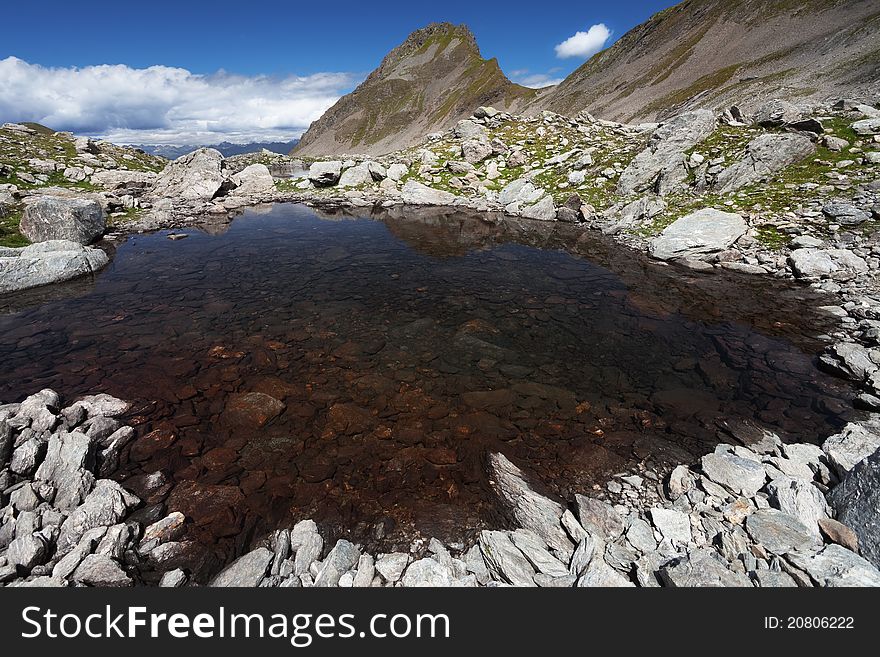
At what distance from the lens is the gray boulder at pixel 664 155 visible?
35.2 meters

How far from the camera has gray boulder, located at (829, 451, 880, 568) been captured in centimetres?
675

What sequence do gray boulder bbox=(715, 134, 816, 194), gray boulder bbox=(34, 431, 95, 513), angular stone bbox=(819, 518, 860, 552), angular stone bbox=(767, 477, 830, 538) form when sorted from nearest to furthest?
angular stone bbox=(819, 518, 860, 552) < angular stone bbox=(767, 477, 830, 538) < gray boulder bbox=(34, 431, 95, 513) < gray boulder bbox=(715, 134, 816, 194)

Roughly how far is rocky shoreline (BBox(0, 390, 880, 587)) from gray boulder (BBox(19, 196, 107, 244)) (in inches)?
1119

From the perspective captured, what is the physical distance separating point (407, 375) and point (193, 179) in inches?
2151

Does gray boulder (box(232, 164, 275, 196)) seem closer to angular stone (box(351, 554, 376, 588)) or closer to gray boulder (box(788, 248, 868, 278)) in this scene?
angular stone (box(351, 554, 376, 588))

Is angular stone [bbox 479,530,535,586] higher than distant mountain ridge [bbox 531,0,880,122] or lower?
lower

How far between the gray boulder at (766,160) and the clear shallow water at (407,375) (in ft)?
42.8

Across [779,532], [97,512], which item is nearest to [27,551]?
[97,512]

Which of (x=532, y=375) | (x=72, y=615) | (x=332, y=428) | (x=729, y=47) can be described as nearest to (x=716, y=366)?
(x=532, y=375)

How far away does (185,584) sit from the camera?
748 cm

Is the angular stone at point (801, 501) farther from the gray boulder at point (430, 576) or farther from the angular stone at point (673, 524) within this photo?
Result: the gray boulder at point (430, 576)

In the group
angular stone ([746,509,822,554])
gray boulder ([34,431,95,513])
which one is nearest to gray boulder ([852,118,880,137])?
angular stone ([746,509,822,554])

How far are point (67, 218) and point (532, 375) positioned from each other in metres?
37.6

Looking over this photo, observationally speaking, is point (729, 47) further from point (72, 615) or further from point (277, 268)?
point (72, 615)
